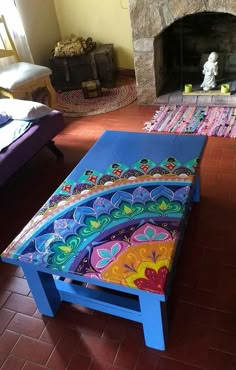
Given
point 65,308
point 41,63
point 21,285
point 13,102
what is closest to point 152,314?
point 65,308

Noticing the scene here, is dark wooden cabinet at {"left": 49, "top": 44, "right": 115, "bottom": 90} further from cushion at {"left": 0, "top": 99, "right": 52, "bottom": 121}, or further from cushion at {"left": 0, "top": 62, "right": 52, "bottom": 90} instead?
cushion at {"left": 0, "top": 99, "right": 52, "bottom": 121}

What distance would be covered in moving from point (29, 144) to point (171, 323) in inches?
58.0

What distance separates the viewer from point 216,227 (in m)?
1.90

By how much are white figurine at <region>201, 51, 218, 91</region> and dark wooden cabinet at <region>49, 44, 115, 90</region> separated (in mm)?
1105

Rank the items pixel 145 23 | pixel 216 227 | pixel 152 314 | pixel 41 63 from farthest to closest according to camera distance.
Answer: pixel 41 63 → pixel 145 23 → pixel 216 227 → pixel 152 314

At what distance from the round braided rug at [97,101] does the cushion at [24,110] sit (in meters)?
0.91

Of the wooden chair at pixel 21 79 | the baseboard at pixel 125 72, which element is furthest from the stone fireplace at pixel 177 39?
the wooden chair at pixel 21 79

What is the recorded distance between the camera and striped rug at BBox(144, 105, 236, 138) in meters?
2.78

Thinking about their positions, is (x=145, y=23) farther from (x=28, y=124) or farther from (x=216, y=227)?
(x=216, y=227)

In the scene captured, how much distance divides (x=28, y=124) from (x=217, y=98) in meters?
1.78

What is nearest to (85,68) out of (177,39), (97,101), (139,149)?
(97,101)

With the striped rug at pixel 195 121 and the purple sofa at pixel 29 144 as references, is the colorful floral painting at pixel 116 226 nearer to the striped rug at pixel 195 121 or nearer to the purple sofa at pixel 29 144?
the purple sofa at pixel 29 144

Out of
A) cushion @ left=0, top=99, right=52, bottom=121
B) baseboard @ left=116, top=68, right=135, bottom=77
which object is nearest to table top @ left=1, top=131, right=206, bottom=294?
cushion @ left=0, top=99, right=52, bottom=121

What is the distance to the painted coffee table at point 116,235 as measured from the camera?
3.98 feet
